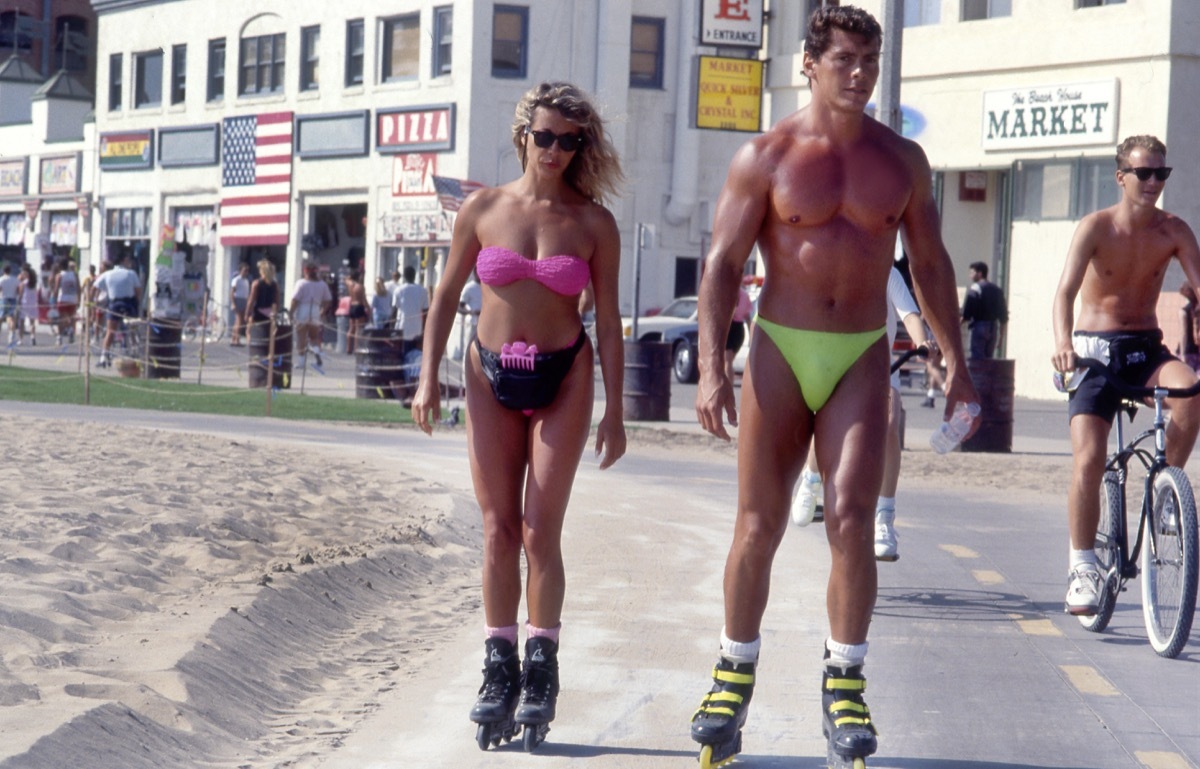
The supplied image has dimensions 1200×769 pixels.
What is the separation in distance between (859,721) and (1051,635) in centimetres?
302

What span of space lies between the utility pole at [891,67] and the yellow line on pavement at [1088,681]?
10475 mm

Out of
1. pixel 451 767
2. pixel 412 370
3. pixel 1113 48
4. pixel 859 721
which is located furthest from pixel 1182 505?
pixel 1113 48

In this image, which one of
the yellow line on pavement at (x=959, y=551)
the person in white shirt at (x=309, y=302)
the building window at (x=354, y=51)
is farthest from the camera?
the building window at (x=354, y=51)

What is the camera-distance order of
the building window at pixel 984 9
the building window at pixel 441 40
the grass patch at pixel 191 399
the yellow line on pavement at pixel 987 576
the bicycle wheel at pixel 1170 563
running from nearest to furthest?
the bicycle wheel at pixel 1170 563, the yellow line on pavement at pixel 987 576, the grass patch at pixel 191 399, the building window at pixel 984 9, the building window at pixel 441 40

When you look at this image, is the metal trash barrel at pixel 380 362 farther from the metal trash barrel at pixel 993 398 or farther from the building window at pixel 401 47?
the building window at pixel 401 47

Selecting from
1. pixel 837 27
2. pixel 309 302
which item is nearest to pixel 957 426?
pixel 837 27

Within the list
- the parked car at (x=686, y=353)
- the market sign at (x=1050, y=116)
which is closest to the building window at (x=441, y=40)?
the parked car at (x=686, y=353)

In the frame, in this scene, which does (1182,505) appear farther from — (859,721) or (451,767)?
(451,767)

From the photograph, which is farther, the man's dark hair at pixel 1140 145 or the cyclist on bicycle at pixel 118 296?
the cyclist on bicycle at pixel 118 296

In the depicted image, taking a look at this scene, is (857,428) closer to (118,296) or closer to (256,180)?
(118,296)

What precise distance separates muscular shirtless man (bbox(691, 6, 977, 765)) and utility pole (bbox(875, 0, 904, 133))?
11.8 metres

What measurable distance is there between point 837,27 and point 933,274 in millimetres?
848

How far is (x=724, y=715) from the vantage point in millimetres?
5301

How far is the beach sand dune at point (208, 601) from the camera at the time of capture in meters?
5.45
